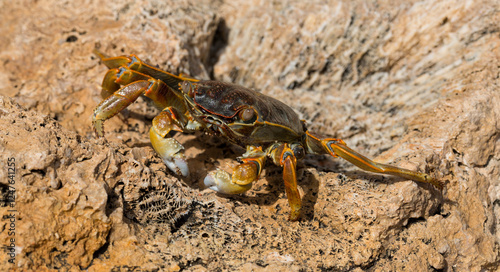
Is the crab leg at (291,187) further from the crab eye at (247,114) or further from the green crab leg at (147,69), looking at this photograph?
the green crab leg at (147,69)

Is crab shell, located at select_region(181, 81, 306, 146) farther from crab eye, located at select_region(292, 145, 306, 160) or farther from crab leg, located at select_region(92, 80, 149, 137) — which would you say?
crab leg, located at select_region(92, 80, 149, 137)

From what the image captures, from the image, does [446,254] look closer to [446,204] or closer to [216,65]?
[446,204]

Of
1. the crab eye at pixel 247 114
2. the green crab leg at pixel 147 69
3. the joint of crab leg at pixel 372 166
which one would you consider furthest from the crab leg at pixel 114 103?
the joint of crab leg at pixel 372 166

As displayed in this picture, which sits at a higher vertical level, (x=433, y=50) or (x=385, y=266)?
(x=433, y=50)

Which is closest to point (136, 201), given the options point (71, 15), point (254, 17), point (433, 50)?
point (71, 15)

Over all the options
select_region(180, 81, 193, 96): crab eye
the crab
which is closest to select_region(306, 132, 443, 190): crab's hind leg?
the crab

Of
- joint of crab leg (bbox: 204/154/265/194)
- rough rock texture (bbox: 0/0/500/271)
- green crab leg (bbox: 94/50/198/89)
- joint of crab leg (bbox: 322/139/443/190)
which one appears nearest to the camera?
rough rock texture (bbox: 0/0/500/271)
